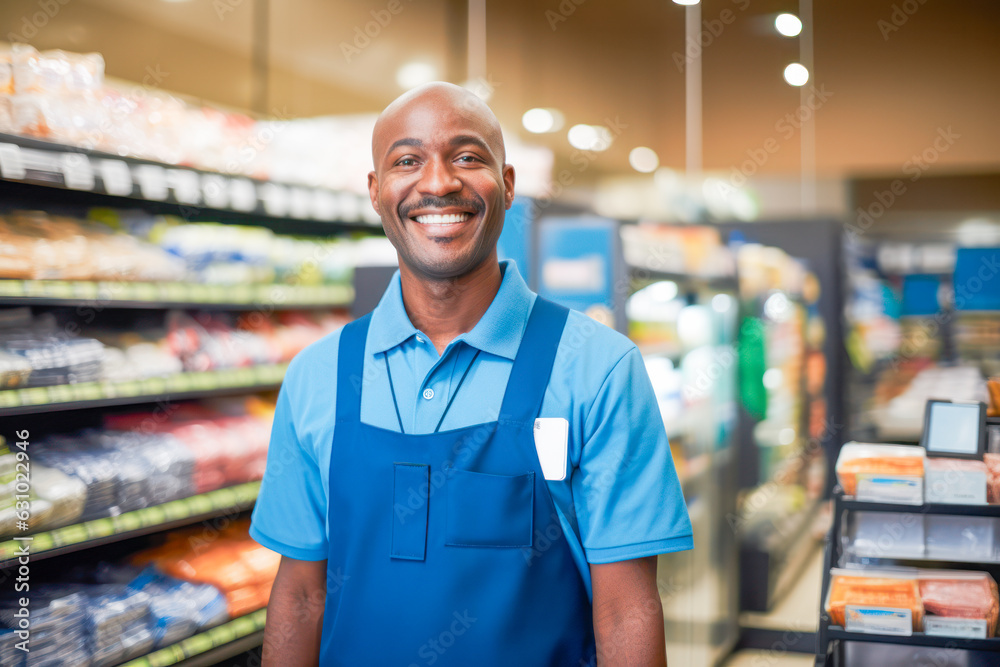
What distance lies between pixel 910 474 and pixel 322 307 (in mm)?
3129

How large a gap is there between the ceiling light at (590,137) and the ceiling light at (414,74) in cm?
165

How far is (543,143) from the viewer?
769cm

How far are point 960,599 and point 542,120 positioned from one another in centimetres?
606

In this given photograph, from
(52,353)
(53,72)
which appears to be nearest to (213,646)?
(52,353)

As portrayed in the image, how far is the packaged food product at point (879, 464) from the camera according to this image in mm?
2309

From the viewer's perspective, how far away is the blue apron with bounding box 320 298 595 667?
4.55ft

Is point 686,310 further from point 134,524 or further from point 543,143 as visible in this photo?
point 543,143

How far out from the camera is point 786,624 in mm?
5184

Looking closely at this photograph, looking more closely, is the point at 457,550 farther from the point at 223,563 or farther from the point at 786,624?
the point at 786,624

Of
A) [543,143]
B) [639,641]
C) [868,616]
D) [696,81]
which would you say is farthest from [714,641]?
[696,81]

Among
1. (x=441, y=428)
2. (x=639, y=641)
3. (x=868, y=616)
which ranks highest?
(x=441, y=428)

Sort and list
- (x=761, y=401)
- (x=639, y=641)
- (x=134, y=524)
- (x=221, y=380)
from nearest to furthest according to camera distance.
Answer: (x=639, y=641) < (x=134, y=524) < (x=221, y=380) < (x=761, y=401)
